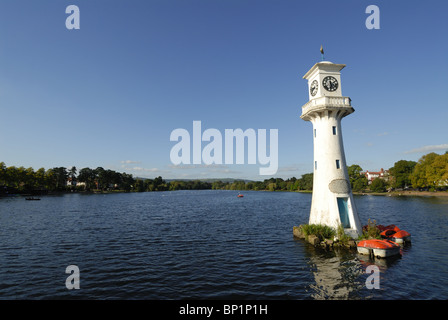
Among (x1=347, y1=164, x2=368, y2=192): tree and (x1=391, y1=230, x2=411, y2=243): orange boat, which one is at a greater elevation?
(x1=347, y1=164, x2=368, y2=192): tree

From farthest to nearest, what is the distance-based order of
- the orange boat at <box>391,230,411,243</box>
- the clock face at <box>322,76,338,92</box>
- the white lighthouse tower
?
the orange boat at <box>391,230,411,243</box> → the clock face at <box>322,76,338,92</box> → the white lighthouse tower

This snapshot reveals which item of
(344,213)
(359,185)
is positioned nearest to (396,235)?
(344,213)

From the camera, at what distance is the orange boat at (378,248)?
2180 centimetres

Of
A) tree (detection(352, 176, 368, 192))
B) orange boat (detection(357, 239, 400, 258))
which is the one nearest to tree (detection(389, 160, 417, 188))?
tree (detection(352, 176, 368, 192))

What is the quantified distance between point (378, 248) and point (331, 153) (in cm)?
1081

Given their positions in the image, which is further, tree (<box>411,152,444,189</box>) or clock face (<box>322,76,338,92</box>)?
tree (<box>411,152,444,189</box>)

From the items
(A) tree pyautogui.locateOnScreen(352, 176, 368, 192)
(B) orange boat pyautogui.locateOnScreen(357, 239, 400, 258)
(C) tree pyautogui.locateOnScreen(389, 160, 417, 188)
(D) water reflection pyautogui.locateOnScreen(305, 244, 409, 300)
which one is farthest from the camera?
(A) tree pyautogui.locateOnScreen(352, 176, 368, 192)

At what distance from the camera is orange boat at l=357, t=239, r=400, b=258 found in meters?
21.8

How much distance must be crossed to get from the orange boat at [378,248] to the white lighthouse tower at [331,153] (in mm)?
2516

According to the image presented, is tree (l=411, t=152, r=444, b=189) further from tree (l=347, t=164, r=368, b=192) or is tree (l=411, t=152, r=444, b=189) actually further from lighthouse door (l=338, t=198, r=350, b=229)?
lighthouse door (l=338, t=198, r=350, b=229)
